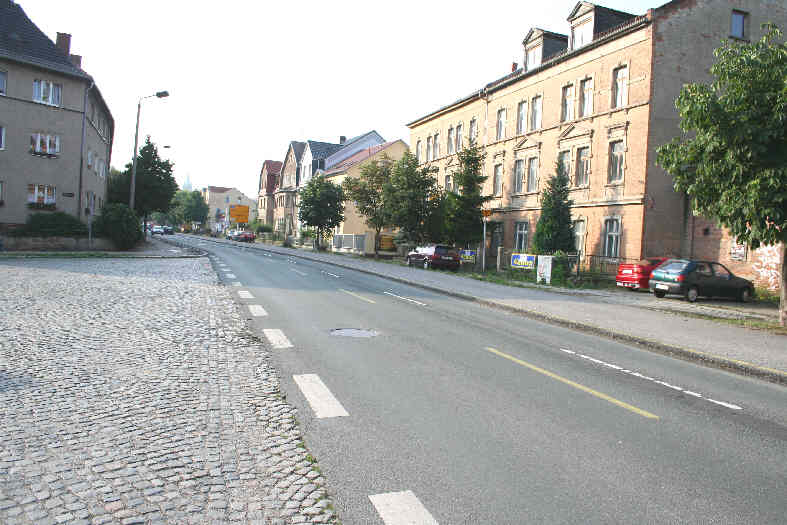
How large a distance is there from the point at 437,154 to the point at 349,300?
111 feet

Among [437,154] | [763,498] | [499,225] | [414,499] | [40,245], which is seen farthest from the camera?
[437,154]

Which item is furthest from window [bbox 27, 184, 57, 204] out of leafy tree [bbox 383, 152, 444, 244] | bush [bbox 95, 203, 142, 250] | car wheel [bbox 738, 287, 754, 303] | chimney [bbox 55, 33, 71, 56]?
car wheel [bbox 738, 287, 754, 303]

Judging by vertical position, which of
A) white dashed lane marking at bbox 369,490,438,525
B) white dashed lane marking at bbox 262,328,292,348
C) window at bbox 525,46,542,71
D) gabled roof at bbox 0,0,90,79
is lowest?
white dashed lane marking at bbox 369,490,438,525

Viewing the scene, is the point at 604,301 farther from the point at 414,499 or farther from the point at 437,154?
the point at 437,154

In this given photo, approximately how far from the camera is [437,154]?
4753 cm

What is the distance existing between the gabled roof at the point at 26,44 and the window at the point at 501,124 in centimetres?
2425

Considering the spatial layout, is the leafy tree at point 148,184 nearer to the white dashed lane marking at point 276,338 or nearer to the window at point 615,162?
the window at point 615,162

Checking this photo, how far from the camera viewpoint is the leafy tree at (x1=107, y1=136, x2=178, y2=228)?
52.8 meters

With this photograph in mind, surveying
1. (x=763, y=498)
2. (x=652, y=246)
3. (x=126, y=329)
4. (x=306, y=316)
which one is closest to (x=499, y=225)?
(x=652, y=246)

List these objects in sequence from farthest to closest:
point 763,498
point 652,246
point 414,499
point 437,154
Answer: point 437,154 < point 652,246 < point 763,498 < point 414,499

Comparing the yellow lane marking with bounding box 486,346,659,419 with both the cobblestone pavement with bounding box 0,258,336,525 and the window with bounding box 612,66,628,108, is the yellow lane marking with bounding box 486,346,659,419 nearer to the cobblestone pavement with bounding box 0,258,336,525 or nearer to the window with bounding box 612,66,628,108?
the cobblestone pavement with bounding box 0,258,336,525

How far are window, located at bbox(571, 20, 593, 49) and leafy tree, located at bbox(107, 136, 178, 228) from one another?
124 ft

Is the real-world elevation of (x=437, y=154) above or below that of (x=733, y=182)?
above

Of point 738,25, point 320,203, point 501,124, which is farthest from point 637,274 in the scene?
point 320,203
